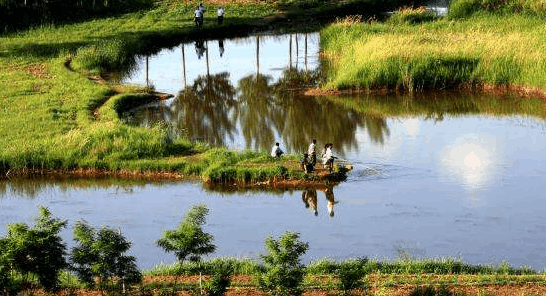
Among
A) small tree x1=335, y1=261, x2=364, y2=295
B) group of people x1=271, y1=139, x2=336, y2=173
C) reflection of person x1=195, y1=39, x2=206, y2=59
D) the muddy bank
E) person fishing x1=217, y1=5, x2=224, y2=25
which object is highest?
person fishing x1=217, y1=5, x2=224, y2=25

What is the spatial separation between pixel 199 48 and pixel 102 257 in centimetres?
3196

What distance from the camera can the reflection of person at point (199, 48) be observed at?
4766 centimetres

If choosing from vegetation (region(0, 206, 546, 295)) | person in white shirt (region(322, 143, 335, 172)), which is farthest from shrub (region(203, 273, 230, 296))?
person in white shirt (region(322, 143, 335, 172))

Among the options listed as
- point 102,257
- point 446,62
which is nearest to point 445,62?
point 446,62

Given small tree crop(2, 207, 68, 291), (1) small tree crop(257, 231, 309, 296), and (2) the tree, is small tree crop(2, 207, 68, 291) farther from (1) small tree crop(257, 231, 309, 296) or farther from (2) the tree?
(1) small tree crop(257, 231, 309, 296)

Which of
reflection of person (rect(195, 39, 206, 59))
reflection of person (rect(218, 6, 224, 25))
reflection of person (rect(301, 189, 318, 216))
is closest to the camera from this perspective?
reflection of person (rect(301, 189, 318, 216))

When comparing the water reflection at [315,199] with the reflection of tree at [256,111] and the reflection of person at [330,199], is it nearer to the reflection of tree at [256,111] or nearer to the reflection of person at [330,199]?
the reflection of person at [330,199]

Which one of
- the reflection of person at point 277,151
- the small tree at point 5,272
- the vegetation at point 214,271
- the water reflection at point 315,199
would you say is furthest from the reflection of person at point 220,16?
the small tree at point 5,272

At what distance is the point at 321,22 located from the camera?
174 ft

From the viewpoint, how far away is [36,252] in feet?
58.3

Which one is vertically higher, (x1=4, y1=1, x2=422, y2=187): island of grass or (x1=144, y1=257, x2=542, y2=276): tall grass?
(x1=4, y1=1, x2=422, y2=187): island of grass

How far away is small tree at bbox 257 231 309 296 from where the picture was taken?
17.1 metres

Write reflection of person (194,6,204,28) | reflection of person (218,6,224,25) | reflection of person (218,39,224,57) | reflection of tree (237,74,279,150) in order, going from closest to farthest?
reflection of tree (237,74,279,150)
reflection of person (218,39,224,57)
reflection of person (194,6,204,28)
reflection of person (218,6,224,25)

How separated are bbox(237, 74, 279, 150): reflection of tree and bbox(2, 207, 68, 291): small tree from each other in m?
13.0
